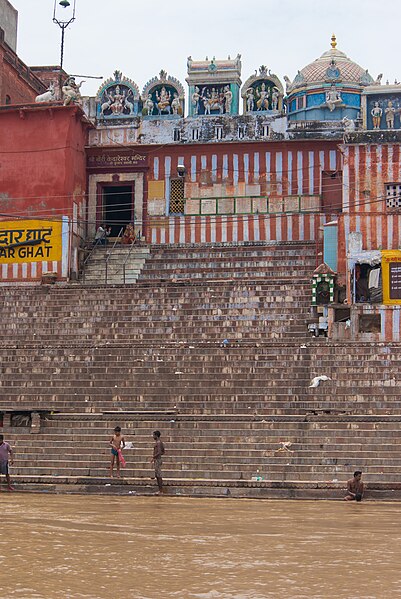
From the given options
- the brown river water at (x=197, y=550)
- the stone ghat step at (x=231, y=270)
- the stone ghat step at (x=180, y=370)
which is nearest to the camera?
the brown river water at (x=197, y=550)

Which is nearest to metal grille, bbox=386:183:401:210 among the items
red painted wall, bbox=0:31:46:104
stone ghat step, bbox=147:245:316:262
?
stone ghat step, bbox=147:245:316:262

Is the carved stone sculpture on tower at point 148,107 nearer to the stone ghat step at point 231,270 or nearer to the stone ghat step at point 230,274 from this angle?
the stone ghat step at point 231,270

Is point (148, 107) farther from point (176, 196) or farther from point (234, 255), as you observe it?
point (234, 255)

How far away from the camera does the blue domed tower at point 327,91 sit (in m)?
27.5

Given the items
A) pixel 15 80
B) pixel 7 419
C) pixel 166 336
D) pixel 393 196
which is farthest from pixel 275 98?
pixel 7 419

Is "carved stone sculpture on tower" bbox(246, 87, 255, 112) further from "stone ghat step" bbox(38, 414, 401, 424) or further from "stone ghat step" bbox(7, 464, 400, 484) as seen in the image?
"stone ghat step" bbox(7, 464, 400, 484)

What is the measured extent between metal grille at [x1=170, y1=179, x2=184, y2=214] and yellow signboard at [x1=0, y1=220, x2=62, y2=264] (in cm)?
306

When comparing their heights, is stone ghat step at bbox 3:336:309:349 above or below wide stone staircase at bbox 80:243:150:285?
below

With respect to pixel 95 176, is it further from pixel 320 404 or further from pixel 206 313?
pixel 320 404

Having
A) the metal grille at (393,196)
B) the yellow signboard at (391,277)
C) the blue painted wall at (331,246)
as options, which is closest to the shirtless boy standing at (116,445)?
the yellow signboard at (391,277)

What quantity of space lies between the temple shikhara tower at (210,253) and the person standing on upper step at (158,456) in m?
0.40

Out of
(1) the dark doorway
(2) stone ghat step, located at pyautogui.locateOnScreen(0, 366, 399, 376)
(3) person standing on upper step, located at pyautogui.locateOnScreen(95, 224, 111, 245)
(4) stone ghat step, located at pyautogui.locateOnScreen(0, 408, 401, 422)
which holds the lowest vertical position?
(4) stone ghat step, located at pyautogui.locateOnScreen(0, 408, 401, 422)

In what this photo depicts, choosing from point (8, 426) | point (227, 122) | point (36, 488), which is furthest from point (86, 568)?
point (227, 122)

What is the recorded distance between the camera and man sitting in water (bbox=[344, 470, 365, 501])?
14.2 metres
